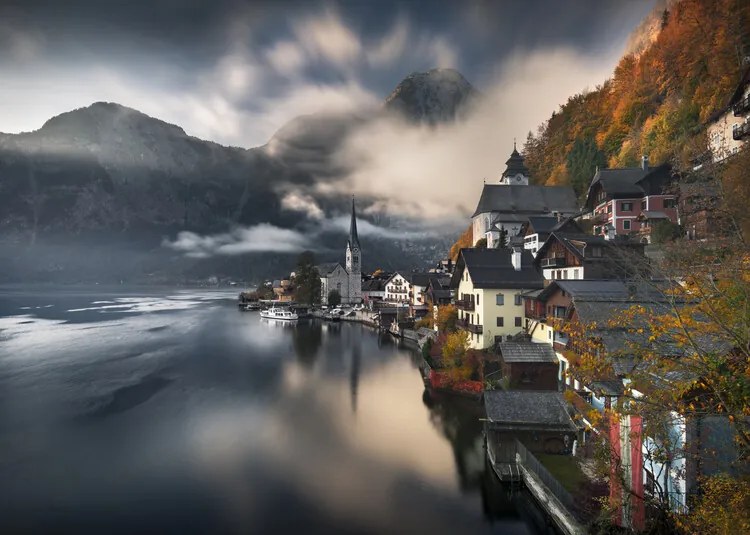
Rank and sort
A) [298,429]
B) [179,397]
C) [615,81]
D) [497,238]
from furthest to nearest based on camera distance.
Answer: [615,81], [497,238], [179,397], [298,429]

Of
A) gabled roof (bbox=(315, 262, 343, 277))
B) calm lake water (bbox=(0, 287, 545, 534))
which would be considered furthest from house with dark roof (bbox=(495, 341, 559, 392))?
gabled roof (bbox=(315, 262, 343, 277))

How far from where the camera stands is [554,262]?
108 feet

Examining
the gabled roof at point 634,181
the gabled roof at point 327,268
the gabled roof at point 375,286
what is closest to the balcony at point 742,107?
the gabled roof at point 634,181

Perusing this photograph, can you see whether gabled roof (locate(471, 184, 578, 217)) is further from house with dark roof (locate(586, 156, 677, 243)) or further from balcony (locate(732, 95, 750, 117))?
balcony (locate(732, 95, 750, 117))

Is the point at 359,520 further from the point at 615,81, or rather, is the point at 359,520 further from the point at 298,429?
the point at 615,81

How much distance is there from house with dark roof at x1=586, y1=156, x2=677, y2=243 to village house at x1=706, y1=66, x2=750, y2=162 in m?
4.58

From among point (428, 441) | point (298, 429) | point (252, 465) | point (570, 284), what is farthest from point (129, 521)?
point (570, 284)

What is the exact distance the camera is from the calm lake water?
17359 millimetres

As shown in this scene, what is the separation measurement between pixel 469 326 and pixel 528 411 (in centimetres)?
1575

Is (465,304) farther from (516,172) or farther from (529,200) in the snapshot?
(516,172)

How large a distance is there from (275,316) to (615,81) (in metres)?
76.5

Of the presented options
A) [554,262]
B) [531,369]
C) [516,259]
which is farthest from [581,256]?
[531,369]

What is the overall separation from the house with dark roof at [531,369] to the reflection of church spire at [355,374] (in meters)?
11.3

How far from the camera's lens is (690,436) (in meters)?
10.8
